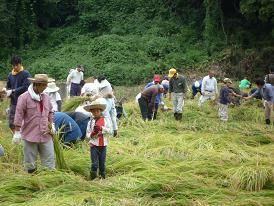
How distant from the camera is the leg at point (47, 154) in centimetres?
660

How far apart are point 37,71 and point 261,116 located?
15429mm

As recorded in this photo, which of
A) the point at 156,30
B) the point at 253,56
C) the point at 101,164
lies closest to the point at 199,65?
the point at 253,56

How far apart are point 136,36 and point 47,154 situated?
22.2 m

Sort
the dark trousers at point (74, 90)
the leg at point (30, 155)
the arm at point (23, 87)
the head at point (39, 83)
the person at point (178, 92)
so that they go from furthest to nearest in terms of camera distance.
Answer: the dark trousers at point (74, 90)
the person at point (178, 92)
the arm at point (23, 87)
the leg at point (30, 155)
the head at point (39, 83)

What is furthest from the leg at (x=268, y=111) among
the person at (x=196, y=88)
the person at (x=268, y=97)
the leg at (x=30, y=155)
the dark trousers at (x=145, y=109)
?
the leg at (x=30, y=155)

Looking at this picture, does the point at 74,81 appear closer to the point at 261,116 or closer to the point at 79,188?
the point at 261,116

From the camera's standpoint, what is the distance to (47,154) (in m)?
6.63

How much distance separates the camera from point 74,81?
45.6 ft

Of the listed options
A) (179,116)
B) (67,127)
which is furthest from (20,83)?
(179,116)

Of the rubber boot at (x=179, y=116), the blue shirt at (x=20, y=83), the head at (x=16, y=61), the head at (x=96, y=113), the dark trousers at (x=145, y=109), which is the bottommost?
the rubber boot at (x=179, y=116)

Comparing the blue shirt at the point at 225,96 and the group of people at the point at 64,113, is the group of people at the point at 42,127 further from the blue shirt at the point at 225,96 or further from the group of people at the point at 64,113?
the blue shirt at the point at 225,96

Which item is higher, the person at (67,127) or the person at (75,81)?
the person at (75,81)

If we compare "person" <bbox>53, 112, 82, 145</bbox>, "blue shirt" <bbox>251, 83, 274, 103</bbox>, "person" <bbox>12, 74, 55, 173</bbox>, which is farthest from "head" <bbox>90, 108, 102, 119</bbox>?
"blue shirt" <bbox>251, 83, 274, 103</bbox>

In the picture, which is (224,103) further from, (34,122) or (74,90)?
(34,122)
